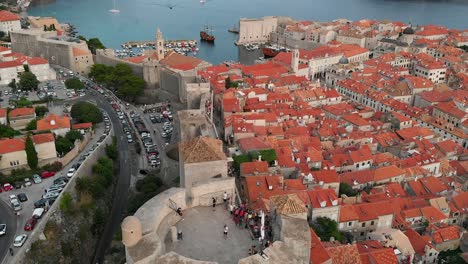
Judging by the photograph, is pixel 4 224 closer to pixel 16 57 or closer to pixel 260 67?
pixel 16 57

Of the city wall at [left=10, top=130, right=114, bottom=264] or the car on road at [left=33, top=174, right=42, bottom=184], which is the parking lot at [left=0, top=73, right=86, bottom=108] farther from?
the car on road at [left=33, top=174, right=42, bottom=184]

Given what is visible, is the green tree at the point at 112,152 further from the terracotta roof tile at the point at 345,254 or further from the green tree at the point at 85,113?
the terracotta roof tile at the point at 345,254

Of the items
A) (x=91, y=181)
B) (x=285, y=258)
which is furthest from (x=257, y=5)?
(x=285, y=258)

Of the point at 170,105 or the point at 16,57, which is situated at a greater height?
the point at 16,57

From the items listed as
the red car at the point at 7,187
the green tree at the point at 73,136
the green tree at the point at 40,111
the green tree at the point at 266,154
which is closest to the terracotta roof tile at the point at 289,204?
the green tree at the point at 266,154

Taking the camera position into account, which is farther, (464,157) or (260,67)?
(260,67)

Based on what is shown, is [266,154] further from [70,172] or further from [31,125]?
[31,125]
